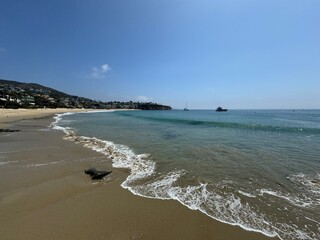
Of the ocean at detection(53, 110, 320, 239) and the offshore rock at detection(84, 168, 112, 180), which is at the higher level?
the offshore rock at detection(84, 168, 112, 180)

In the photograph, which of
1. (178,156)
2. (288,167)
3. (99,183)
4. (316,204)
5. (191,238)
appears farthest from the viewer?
(178,156)

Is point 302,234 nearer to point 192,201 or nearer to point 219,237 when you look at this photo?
point 219,237

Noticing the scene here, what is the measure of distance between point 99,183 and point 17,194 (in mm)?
2760

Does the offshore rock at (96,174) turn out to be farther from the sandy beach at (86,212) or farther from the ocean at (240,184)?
the ocean at (240,184)

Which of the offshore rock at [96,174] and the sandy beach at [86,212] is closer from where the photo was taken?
the sandy beach at [86,212]

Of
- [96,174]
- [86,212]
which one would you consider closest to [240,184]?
[86,212]

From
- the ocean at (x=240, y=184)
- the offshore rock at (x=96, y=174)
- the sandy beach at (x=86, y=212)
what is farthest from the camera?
the offshore rock at (x=96, y=174)

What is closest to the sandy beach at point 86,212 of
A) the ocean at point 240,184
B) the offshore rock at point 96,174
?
the offshore rock at point 96,174

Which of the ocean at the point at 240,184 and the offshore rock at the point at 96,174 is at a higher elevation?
the offshore rock at the point at 96,174

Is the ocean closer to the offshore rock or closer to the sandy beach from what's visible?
the sandy beach

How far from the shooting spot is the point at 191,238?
4.67m

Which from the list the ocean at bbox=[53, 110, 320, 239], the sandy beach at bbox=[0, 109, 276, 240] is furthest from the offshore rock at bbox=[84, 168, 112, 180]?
the ocean at bbox=[53, 110, 320, 239]

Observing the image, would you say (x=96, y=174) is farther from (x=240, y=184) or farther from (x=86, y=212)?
(x=240, y=184)

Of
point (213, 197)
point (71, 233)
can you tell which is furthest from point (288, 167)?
point (71, 233)
